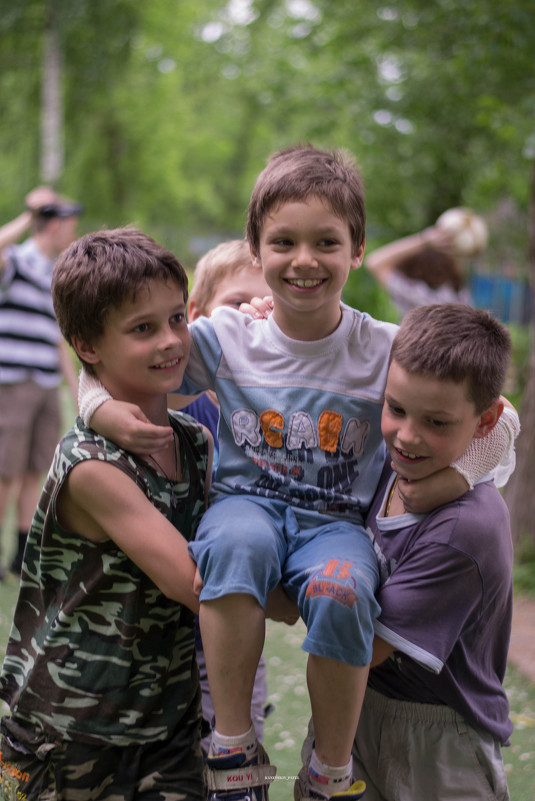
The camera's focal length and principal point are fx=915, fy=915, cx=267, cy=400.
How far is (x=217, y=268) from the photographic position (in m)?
2.96

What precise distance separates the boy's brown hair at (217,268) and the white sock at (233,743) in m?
1.49

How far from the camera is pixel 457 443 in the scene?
1971 millimetres

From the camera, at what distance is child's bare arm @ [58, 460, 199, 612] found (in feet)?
6.47

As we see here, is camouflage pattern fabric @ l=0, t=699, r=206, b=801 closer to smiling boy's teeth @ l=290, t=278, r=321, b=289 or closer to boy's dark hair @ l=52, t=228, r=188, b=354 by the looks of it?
boy's dark hair @ l=52, t=228, r=188, b=354

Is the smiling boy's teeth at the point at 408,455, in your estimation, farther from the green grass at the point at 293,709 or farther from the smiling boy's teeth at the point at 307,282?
the green grass at the point at 293,709

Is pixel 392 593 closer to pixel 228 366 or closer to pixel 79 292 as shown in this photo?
pixel 228 366

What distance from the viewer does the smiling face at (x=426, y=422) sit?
76.4 inches

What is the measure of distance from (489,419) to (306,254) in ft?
1.83

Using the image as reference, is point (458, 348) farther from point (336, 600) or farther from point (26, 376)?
point (26, 376)

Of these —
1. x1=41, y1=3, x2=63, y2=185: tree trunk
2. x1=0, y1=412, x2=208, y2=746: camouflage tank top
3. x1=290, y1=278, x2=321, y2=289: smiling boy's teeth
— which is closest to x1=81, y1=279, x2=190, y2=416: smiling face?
x1=0, y1=412, x2=208, y2=746: camouflage tank top

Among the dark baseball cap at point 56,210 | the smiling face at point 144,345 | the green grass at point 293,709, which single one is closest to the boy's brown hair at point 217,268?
the smiling face at point 144,345

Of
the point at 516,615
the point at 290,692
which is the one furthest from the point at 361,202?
the point at 516,615

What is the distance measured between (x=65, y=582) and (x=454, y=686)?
3.06ft

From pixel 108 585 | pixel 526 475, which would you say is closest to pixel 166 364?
pixel 108 585
